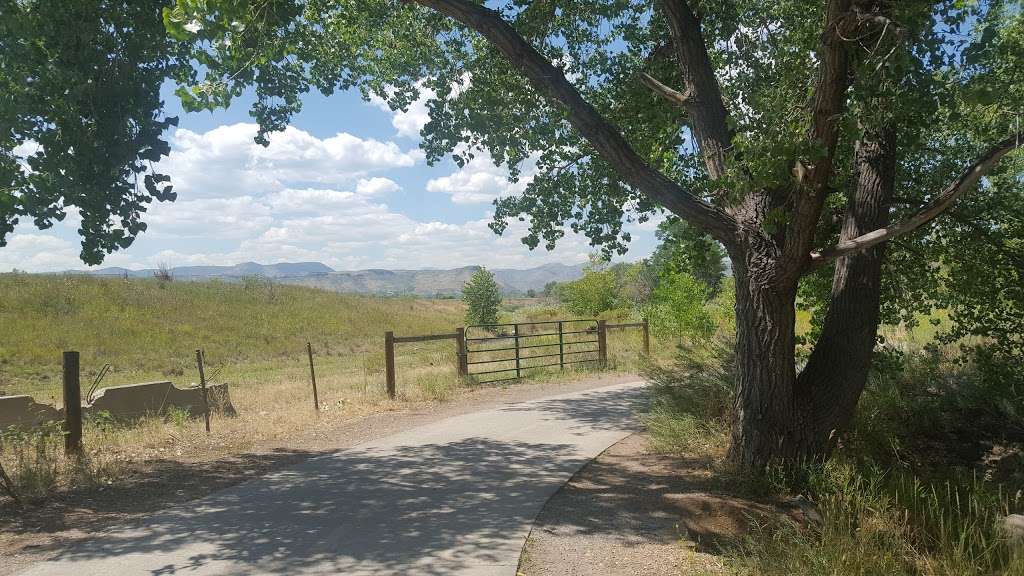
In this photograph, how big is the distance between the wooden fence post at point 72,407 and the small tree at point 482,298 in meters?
33.8

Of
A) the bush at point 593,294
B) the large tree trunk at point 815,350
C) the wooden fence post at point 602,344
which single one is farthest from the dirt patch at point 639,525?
the bush at point 593,294

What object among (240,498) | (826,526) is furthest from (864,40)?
(240,498)

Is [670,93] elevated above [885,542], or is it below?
above

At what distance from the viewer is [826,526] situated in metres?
4.72

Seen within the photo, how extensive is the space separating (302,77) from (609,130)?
619cm

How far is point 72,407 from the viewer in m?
8.97

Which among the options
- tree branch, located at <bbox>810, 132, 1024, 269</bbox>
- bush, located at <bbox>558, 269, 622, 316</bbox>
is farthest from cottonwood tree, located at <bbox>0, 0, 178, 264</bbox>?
bush, located at <bbox>558, 269, 622, 316</bbox>

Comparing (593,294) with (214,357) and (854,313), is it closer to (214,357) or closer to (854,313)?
(214,357)

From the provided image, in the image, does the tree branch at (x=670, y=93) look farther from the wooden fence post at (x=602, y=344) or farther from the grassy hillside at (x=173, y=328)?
the grassy hillside at (x=173, y=328)

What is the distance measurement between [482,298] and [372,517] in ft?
122

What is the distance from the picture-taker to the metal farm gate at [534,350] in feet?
58.5

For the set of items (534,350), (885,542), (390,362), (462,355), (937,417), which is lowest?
(534,350)

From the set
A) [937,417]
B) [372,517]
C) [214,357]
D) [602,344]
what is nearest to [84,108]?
[372,517]

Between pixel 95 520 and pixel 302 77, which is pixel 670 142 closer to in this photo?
pixel 302 77
